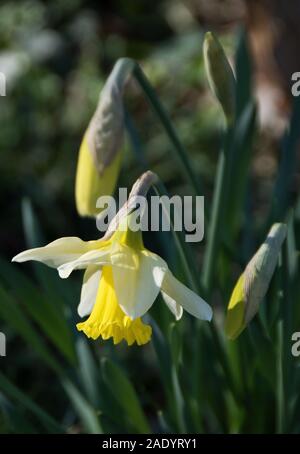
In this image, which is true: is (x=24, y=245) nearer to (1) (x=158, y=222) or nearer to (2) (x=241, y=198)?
(2) (x=241, y=198)

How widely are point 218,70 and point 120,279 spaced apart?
16.0 inches

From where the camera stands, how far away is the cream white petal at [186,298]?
114 centimetres

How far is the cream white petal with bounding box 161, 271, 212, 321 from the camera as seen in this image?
1.14 m

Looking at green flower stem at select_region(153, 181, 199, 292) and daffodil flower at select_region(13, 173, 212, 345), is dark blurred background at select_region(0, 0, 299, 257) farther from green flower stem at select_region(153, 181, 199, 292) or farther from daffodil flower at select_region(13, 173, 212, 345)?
daffodil flower at select_region(13, 173, 212, 345)

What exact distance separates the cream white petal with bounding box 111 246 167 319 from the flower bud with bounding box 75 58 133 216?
243 millimetres

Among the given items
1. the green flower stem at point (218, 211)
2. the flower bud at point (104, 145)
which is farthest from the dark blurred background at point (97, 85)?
the flower bud at point (104, 145)

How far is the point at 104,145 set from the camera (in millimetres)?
1371

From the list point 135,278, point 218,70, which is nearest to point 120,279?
point 135,278

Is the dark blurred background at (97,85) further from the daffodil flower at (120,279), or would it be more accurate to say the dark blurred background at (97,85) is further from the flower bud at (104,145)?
the daffodil flower at (120,279)

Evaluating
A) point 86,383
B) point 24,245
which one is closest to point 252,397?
point 86,383

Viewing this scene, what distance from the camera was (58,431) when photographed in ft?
5.10

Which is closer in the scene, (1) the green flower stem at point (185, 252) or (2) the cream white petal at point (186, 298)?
(2) the cream white petal at point (186, 298)

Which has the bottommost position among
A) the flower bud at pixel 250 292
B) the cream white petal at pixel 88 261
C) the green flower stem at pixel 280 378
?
the green flower stem at pixel 280 378

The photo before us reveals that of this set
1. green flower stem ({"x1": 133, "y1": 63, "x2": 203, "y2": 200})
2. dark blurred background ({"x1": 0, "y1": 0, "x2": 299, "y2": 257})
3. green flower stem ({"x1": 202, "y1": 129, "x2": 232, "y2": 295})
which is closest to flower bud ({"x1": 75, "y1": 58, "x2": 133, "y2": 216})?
green flower stem ({"x1": 133, "y1": 63, "x2": 203, "y2": 200})
